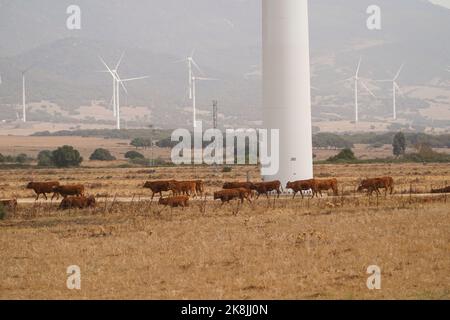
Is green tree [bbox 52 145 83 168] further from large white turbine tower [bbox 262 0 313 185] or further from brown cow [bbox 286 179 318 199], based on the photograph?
brown cow [bbox 286 179 318 199]

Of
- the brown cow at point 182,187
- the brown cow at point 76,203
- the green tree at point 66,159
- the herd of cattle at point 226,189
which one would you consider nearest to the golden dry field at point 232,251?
the brown cow at point 76,203

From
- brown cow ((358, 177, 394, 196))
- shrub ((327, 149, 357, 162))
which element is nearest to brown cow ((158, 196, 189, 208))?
brown cow ((358, 177, 394, 196))

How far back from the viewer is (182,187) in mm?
36594

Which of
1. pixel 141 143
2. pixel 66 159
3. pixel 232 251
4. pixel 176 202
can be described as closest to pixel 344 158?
pixel 66 159

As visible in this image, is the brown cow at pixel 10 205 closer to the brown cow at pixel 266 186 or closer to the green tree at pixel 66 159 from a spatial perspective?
the brown cow at pixel 266 186

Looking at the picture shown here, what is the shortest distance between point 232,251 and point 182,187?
1741 cm

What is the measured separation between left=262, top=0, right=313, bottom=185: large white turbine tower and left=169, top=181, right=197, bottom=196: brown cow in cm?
349

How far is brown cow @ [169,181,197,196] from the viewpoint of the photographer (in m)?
36.2

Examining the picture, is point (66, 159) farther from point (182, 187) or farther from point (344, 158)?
point (182, 187)
